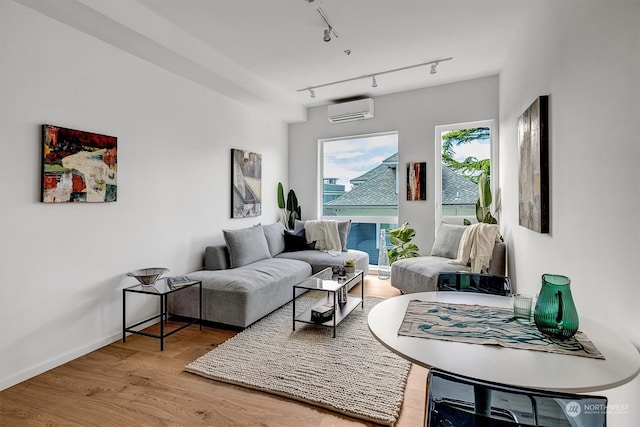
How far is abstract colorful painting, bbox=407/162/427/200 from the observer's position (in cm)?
460

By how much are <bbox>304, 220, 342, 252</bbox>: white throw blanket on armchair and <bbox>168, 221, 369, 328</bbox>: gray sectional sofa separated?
0.11 metres

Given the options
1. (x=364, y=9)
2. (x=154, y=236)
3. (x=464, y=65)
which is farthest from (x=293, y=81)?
(x=154, y=236)

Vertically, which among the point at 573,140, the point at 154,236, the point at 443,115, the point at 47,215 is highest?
the point at 443,115

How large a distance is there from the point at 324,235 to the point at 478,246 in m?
2.04

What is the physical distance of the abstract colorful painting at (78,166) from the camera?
7.52 ft

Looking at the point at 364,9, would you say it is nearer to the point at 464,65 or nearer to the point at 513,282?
the point at 464,65

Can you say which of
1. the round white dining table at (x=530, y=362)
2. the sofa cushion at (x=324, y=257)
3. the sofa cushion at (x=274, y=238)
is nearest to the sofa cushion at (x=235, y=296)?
the sofa cushion at (x=324, y=257)

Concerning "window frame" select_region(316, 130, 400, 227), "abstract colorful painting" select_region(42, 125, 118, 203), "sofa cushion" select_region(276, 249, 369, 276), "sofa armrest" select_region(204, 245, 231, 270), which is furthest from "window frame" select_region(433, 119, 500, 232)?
"abstract colorful painting" select_region(42, 125, 118, 203)

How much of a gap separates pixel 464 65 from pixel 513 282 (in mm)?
2453

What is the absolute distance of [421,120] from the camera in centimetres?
461

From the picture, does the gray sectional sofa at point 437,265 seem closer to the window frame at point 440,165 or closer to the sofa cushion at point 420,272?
the sofa cushion at point 420,272

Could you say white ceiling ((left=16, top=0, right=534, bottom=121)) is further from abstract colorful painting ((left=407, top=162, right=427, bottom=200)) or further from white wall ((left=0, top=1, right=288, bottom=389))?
abstract colorful painting ((left=407, top=162, right=427, bottom=200))

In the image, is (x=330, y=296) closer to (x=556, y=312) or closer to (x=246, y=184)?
(x=246, y=184)

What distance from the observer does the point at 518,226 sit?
299 cm
